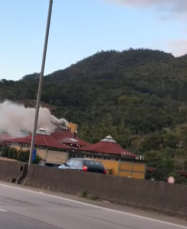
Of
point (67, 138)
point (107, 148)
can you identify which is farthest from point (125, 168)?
point (67, 138)

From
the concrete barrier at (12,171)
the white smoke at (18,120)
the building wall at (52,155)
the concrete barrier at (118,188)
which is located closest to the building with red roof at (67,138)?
the white smoke at (18,120)

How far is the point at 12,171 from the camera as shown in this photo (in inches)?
987

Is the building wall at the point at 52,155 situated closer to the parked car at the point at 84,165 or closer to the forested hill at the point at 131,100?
the forested hill at the point at 131,100

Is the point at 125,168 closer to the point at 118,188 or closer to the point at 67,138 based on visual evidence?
the point at 67,138

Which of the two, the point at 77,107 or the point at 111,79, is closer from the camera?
the point at 77,107

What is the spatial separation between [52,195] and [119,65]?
180301 millimetres

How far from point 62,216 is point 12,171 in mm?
12054

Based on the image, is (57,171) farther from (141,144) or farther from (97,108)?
(97,108)

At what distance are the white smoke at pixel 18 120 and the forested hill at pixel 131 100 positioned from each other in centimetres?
1496

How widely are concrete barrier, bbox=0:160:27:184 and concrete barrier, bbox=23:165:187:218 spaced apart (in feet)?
1.65

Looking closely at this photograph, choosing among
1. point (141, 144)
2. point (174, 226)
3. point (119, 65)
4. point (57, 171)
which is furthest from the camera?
point (119, 65)

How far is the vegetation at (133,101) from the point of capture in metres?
84.1

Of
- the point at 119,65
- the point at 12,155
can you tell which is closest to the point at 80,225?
the point at 12,155

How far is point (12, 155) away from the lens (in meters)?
53.3
